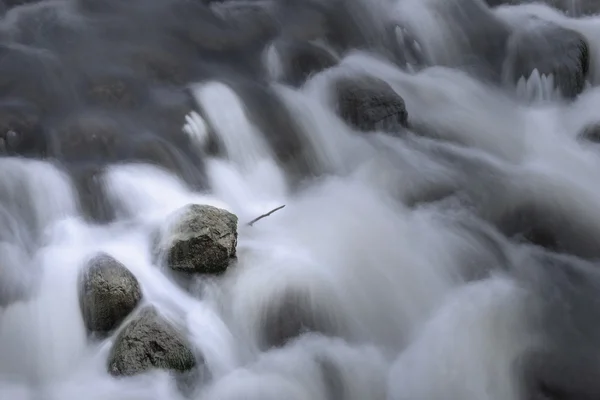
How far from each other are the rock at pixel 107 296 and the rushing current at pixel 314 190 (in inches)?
4.2

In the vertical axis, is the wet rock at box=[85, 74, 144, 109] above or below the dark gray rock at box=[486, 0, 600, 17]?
below

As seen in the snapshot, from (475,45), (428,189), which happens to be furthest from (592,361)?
(475,45)

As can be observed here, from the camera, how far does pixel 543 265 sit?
15.9 feet

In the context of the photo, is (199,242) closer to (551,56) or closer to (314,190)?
(314,190)

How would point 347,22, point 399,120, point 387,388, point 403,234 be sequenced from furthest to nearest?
→ point 347,22 < point 399,120 < point 403,234 < point 387,388

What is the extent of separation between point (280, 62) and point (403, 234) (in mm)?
2326

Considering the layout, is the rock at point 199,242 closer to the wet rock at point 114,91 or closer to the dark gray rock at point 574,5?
the wet rock at point 114,91

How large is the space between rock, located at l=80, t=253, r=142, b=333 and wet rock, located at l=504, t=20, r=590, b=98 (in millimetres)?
4754

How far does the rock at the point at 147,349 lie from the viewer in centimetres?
367

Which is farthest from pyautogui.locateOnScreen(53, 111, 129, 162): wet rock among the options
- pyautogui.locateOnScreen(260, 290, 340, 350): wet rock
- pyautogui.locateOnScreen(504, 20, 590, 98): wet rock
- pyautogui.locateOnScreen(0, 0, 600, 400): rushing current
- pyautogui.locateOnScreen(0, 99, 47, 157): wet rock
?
pyautogui.locateOnScreen(504, 20, 590, 98): wet rock

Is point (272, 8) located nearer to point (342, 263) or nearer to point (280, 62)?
point (280, 62)

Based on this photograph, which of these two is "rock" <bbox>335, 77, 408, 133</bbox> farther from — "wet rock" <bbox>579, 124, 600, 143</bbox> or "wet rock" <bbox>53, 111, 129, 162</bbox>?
"wet rock" <bbox>53, 111, 129, 162</bbox>

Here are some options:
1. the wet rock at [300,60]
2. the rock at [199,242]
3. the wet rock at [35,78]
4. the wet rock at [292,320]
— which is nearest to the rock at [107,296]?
the rock at [199,242]

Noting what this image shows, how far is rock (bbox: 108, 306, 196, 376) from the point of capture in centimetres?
367
